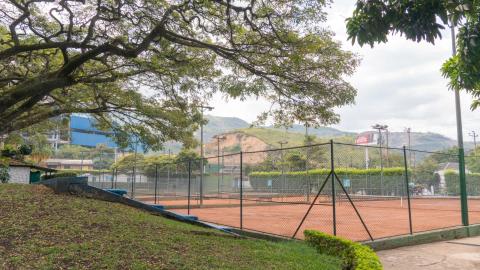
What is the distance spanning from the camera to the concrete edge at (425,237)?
10.6 m

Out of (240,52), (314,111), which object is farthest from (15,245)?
(314,111)

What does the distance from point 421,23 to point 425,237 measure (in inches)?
368

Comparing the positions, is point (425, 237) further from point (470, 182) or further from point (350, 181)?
point (470, 182)

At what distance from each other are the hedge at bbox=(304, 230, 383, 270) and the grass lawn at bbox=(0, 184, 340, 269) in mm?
256

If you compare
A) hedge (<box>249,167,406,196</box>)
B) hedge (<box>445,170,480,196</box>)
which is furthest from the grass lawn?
hedge (<box>445,170,480,196</box>)

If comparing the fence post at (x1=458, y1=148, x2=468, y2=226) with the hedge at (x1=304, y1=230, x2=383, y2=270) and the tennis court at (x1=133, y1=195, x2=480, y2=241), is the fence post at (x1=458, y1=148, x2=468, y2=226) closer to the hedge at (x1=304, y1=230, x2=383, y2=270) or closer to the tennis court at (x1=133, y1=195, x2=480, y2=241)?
the tennis court at (x1=133, y1=195, x2=480, y2=241)

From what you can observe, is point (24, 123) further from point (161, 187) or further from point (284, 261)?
point (161, 187)

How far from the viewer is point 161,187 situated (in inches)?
1116

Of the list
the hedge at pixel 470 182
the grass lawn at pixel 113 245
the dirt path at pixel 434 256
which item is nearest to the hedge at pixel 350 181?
the hedge at pixel 470 182

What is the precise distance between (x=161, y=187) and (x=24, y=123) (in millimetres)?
14598

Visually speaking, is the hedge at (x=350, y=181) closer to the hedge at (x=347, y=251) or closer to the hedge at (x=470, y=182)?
the hedge at (x=470, y=182)

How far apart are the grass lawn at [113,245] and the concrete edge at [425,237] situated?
2719mm

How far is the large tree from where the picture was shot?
445cm

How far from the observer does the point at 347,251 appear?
7898 mm
